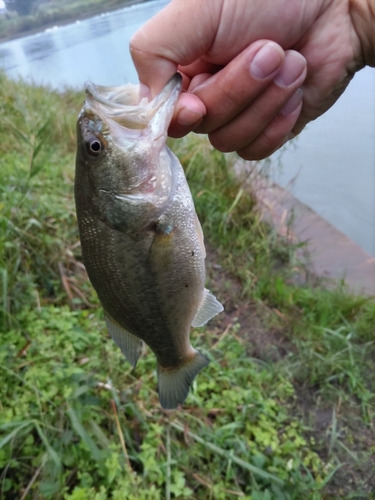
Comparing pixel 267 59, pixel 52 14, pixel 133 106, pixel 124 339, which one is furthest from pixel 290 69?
pixel 52 14

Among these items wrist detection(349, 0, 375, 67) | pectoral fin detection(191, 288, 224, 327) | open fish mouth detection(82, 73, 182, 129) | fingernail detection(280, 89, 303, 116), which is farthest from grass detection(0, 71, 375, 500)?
wrist detection(349, 0, 375, 67)

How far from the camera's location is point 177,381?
1.56 metres

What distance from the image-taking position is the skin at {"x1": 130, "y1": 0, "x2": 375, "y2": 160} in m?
1.39

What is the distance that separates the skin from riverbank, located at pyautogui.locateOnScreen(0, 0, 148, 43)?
7.72 meters

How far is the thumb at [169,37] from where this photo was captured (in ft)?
4.49

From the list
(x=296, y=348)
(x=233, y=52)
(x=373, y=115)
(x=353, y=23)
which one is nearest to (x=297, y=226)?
(x=296, y=348)

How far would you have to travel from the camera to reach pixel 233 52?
1534mm

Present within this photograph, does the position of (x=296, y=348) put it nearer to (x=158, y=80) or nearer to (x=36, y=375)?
(x=36, y=375)

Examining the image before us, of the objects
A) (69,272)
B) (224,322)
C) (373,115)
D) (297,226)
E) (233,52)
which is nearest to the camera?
(233,52)

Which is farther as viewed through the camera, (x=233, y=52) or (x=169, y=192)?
(x=233, y=52)

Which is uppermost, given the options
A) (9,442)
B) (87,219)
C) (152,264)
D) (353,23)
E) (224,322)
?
(353,23)

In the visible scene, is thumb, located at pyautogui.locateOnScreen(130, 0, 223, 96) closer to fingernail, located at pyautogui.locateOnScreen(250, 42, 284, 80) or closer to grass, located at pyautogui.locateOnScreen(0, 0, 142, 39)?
fingernail, located at pyautogui.locateOnScreen(250, 42, 284, 80)

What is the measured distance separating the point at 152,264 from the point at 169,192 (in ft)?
0.86

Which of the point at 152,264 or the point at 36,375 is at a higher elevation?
the point at 152,264
